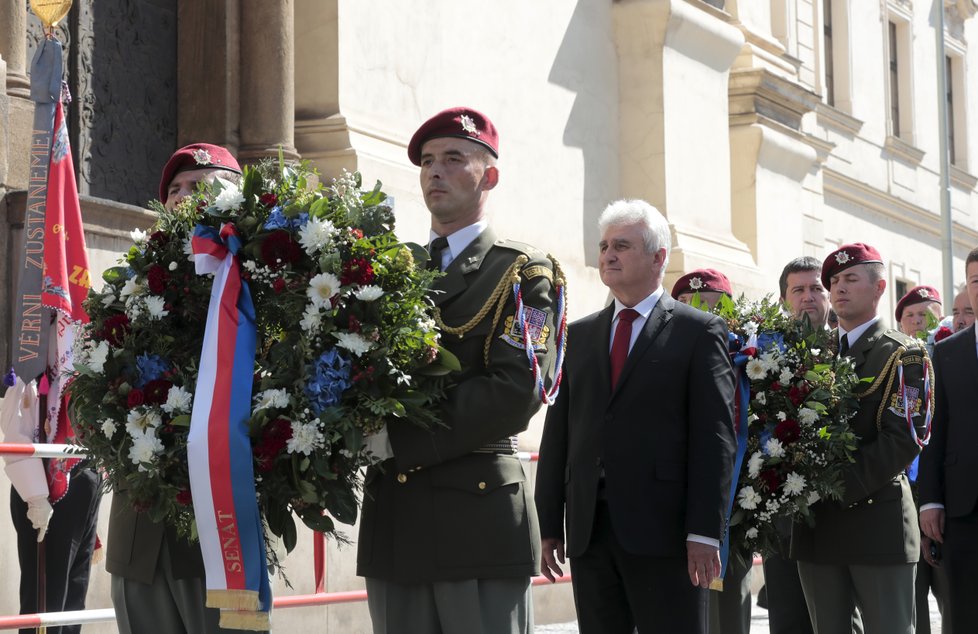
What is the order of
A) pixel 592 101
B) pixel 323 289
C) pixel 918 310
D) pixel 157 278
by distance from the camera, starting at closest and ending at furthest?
1. pixel 323 289
2. pixel 157 278
3. pixel 918 310
4. pixel 592 101

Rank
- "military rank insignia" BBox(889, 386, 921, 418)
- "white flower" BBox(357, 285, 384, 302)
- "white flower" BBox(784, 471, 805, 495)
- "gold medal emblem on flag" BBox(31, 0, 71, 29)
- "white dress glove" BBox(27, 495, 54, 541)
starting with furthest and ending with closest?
"gold medal emblem on flag" BBox(31, 0, 71, 29) < "military rank insignia" BBox(889, 386, 921, 418) < "white dress glove" BBox(27, 495, 54, 541) < "white flower" BBox(784, 471, 805, 495) < "white flower" BBox(357, 285, 384, 302)

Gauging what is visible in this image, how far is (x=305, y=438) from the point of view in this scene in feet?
13.6

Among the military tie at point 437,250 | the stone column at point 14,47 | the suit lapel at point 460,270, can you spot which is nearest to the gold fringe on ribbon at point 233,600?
the suit lapel at point 460,270

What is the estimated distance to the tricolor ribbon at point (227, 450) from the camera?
13.7 ft

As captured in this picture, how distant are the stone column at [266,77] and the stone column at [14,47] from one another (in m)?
1.92

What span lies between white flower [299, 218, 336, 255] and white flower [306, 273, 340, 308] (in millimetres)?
80

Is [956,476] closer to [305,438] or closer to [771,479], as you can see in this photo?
[771,479]

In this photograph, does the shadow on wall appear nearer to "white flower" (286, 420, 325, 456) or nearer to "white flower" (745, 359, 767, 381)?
"white flower" (745, 359, 767, 381)

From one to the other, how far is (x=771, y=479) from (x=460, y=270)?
7.63 feet

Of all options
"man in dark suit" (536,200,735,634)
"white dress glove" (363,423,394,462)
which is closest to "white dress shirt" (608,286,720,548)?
"man in dark suit" (536,200,735,634)

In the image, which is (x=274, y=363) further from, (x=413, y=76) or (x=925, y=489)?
(x=413, y=76)

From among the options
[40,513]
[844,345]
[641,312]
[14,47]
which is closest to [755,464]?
[844,345]

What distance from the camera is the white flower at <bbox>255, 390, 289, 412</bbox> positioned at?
13.8 ft

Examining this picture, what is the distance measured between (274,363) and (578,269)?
8.53m
